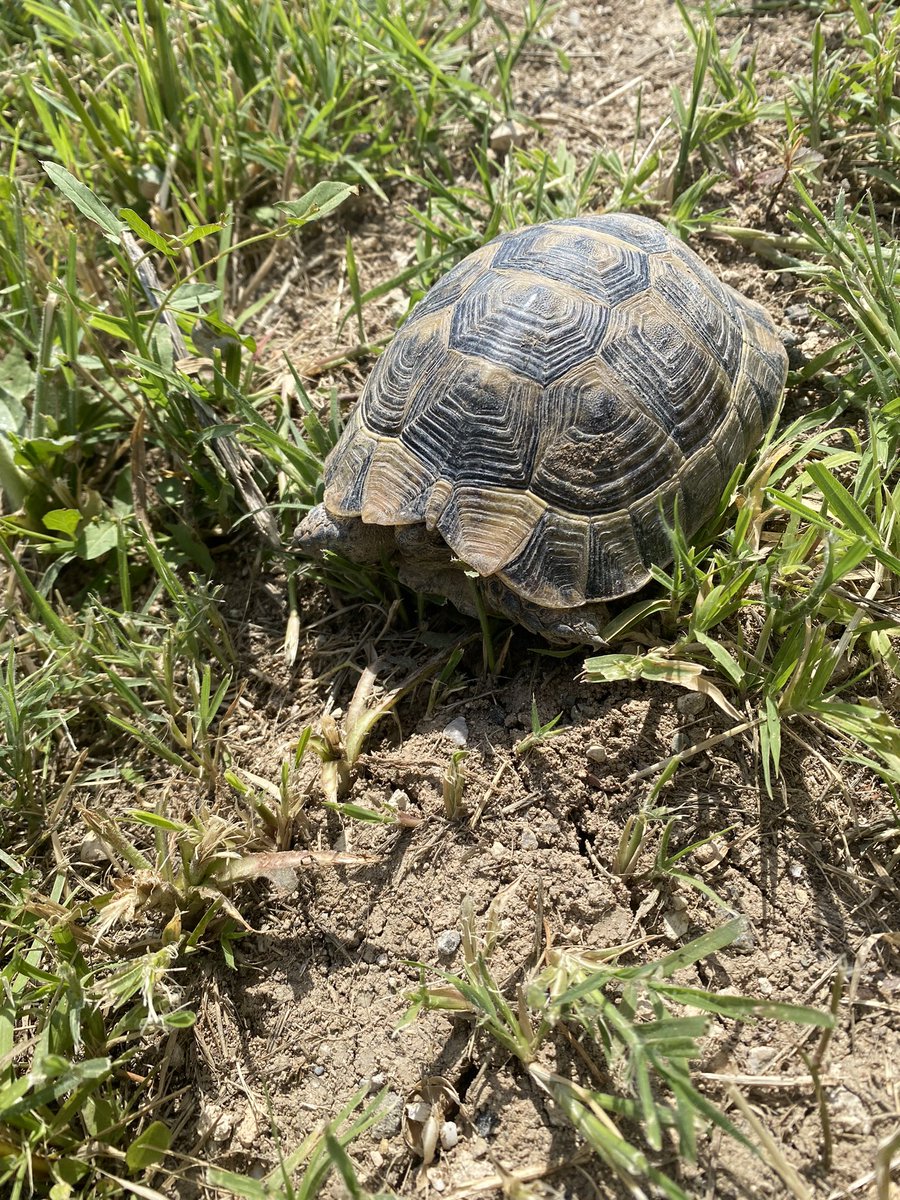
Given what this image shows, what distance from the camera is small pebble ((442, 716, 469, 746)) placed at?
287cm

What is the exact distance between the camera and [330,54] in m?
4.32

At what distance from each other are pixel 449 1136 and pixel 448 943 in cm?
47

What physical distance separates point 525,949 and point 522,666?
37.5 inches

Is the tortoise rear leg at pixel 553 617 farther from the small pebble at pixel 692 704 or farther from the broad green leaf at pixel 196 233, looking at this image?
the broad green leaf at pixel 196 233

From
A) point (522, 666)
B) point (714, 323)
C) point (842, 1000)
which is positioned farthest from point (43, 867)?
point (714, 323)

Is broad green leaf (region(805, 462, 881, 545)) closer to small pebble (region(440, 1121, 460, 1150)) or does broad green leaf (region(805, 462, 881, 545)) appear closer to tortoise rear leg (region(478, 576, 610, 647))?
tortoise rear leg (region(478, 576, 610, 647))

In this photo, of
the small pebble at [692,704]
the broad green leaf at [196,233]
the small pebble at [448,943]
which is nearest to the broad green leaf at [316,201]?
the broad green leaf at [196,233]

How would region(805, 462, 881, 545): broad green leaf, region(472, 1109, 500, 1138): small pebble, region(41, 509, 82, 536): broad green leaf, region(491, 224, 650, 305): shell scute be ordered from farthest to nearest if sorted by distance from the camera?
region(41, 509, 82, 536): broad green leaf
region(491, 224, 650, 305): shell scute
region(805, 462, 881, 545): broad green leaf
region(472, 1109, 500, 1138): small pebble

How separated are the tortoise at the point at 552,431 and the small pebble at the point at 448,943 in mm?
964

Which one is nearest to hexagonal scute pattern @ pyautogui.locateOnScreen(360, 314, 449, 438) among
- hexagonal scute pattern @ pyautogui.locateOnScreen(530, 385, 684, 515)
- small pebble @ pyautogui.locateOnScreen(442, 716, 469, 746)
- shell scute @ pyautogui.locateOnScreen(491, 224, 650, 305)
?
shell scute @ pyautogui.locateOnScreen(491, 224, 650, 305)

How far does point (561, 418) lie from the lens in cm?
284

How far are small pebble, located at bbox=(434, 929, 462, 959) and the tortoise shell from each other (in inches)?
40.3

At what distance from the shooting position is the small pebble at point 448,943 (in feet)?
8.25

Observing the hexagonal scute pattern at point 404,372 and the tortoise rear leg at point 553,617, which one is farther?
the hexagonal scute pattern at point 404,372
